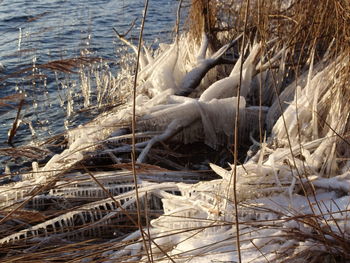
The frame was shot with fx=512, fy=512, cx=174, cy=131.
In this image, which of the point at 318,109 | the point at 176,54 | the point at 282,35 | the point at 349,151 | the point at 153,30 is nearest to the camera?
the point at 349,151

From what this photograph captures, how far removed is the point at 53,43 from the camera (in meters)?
7.23

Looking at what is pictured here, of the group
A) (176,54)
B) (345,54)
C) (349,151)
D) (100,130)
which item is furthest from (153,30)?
Answer: (349,151)

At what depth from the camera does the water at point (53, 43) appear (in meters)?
4.86

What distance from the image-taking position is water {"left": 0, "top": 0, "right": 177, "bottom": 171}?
486cm

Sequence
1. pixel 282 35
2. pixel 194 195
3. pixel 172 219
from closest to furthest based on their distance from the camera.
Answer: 1. pixel 172 219
2. pixel 194 195
3. pixel 282 35

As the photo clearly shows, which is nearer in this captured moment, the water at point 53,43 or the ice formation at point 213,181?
the ice formation at point 213,181

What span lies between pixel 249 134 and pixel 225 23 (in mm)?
1634

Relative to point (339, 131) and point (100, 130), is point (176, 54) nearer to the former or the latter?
point (100, 130)

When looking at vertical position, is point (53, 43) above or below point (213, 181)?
above

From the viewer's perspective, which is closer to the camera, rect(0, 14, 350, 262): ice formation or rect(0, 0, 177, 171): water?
rect(0, 14, 350, 262): ice formation

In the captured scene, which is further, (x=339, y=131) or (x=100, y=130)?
(x=100, y=130)

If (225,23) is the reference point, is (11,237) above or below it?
below

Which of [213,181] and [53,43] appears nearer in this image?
[213,181]

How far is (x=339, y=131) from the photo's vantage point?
2584mm
